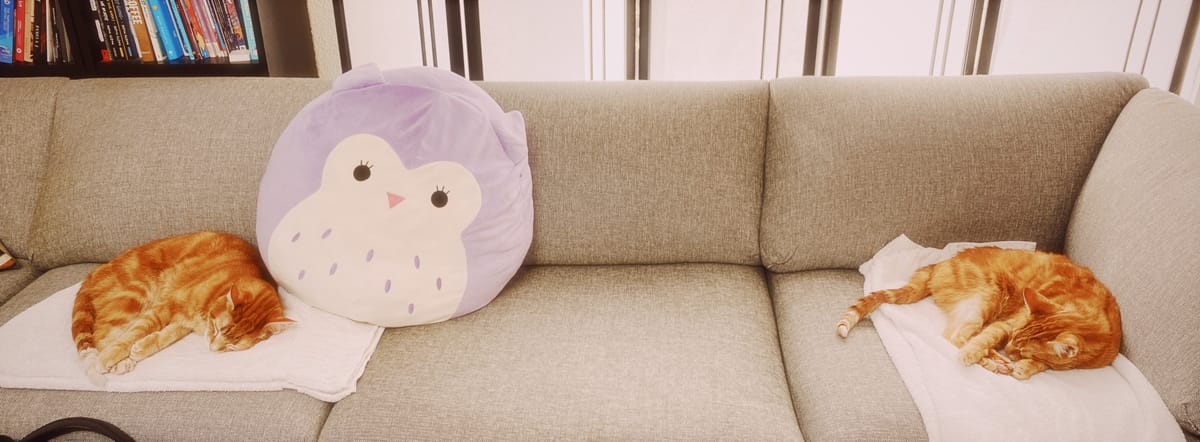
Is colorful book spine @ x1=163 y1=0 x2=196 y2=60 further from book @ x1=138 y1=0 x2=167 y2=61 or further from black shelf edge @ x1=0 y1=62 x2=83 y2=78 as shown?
black shelf edge @ x1=0 y1=62 x2=83 y2=78

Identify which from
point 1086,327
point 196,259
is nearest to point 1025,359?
point 1086,327

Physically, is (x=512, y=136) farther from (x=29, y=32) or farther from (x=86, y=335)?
(x=29, y=32)

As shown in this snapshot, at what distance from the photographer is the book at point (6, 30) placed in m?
1.71

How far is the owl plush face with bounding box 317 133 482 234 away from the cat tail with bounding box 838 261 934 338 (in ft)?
2.77

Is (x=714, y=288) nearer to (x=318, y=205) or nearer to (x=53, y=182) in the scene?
(x=318, y=205)

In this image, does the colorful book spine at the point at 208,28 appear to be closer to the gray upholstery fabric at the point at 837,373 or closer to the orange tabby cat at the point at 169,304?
the orange tabby cat at the point at 169,304

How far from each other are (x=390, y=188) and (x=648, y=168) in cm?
60

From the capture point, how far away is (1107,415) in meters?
0.97

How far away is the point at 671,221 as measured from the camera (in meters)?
1.46

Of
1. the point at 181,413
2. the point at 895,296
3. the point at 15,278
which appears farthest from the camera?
the point at 15,278

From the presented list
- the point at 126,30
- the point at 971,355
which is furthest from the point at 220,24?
the point at 971,355

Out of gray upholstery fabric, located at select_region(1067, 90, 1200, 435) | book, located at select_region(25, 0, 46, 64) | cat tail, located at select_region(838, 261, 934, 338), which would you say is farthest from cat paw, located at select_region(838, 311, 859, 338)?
book, located at select_region(25, 0, 46, 64)

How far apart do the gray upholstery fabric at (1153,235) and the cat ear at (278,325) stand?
160 centimetres

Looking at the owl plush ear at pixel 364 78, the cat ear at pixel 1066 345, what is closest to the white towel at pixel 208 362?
the owl plush ear at pixel 364 78
